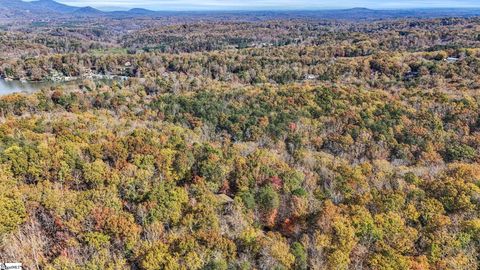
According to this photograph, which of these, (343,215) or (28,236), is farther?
(343,215)

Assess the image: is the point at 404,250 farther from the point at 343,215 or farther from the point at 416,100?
the point at 416,100

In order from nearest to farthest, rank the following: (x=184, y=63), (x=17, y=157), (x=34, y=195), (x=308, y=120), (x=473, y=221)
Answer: (x=473, y=221), (x=34, y=195), (x=17, y=157), (x=308, y=120), (x=184, y=63)

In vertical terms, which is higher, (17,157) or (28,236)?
(17,157)

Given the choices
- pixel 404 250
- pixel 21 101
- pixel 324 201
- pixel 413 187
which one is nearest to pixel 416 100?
pixel 413 187

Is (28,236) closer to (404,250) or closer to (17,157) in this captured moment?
(17,157)

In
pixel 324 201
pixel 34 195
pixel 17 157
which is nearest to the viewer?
pixel 34 195

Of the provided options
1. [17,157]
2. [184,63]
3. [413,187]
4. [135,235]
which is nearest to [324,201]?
[413,187]
